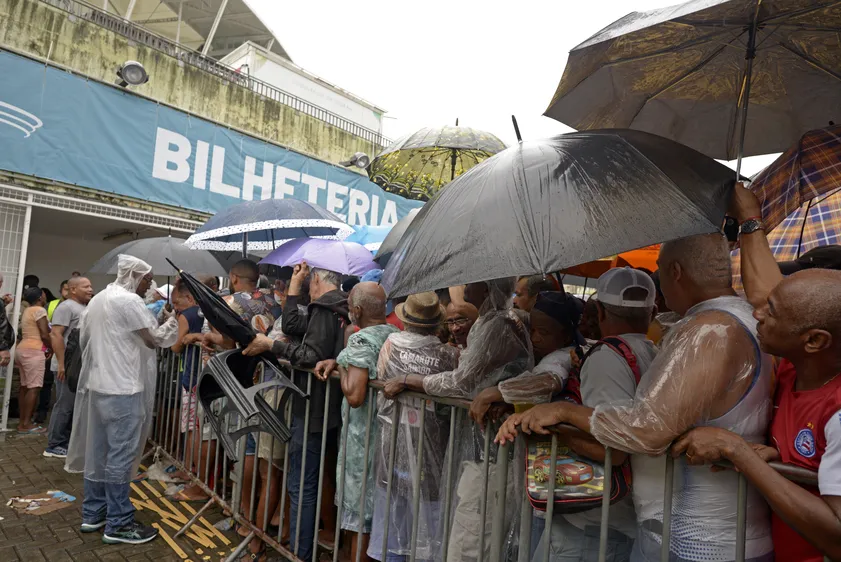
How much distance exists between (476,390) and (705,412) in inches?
46.9

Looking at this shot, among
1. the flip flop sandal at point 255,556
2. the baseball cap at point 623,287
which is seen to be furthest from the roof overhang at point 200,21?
the baseball cap at point 623,287

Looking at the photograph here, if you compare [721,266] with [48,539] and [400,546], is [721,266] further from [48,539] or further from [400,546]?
[48,539]

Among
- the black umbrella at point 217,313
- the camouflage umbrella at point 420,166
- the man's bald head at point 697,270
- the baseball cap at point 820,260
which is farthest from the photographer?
the camouflage umbrella at point 420,166

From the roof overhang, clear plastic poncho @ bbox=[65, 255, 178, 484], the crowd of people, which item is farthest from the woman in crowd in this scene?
the roof overhang

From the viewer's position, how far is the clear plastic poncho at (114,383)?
394 cm

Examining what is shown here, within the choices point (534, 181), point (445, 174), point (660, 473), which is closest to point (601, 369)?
point (660, 473)

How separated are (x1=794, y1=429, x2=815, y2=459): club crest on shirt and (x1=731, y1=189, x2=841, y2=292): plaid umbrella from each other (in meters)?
2.69

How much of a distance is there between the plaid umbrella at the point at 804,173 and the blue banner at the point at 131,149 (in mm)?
9322

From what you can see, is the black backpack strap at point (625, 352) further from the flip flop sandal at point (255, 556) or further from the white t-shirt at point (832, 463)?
the flip flop sandal at point (255, 556)

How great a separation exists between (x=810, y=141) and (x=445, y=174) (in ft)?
11.8

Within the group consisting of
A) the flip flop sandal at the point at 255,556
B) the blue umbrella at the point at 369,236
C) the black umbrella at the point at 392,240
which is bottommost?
the flip flop sandal at the point at 255,556

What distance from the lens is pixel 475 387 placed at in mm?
2613

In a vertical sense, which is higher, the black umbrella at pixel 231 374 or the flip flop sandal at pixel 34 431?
the black umbrella at pixel 231 374

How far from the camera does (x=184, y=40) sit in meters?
17.8
